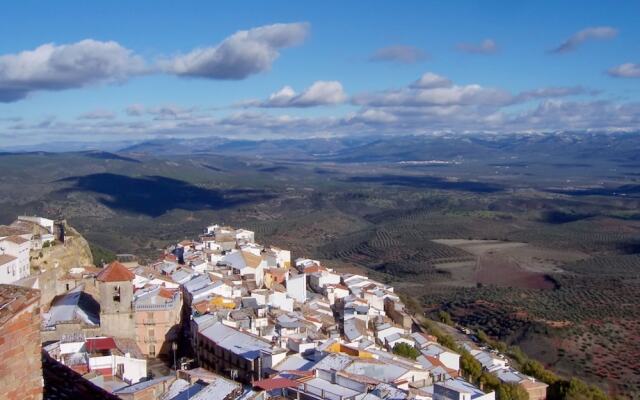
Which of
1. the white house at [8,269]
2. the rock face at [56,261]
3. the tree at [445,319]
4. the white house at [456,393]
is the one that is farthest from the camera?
the tree at [445,319]

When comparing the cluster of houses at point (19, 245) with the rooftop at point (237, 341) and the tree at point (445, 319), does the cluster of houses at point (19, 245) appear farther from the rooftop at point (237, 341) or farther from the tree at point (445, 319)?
the tree at point (445, 319)

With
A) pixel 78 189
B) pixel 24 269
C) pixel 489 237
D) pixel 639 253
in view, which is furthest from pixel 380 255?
pixel 78 189

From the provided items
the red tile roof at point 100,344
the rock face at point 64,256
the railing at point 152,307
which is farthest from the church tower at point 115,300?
the rock face at point 64,256

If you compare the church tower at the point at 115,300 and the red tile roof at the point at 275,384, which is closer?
the red tile roof at the point at 275,384

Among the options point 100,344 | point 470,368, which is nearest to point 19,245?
point 100,344

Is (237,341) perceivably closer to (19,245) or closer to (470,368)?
(470,368)

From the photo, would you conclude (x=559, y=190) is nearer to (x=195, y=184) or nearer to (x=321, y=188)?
(x=321, y=188)
